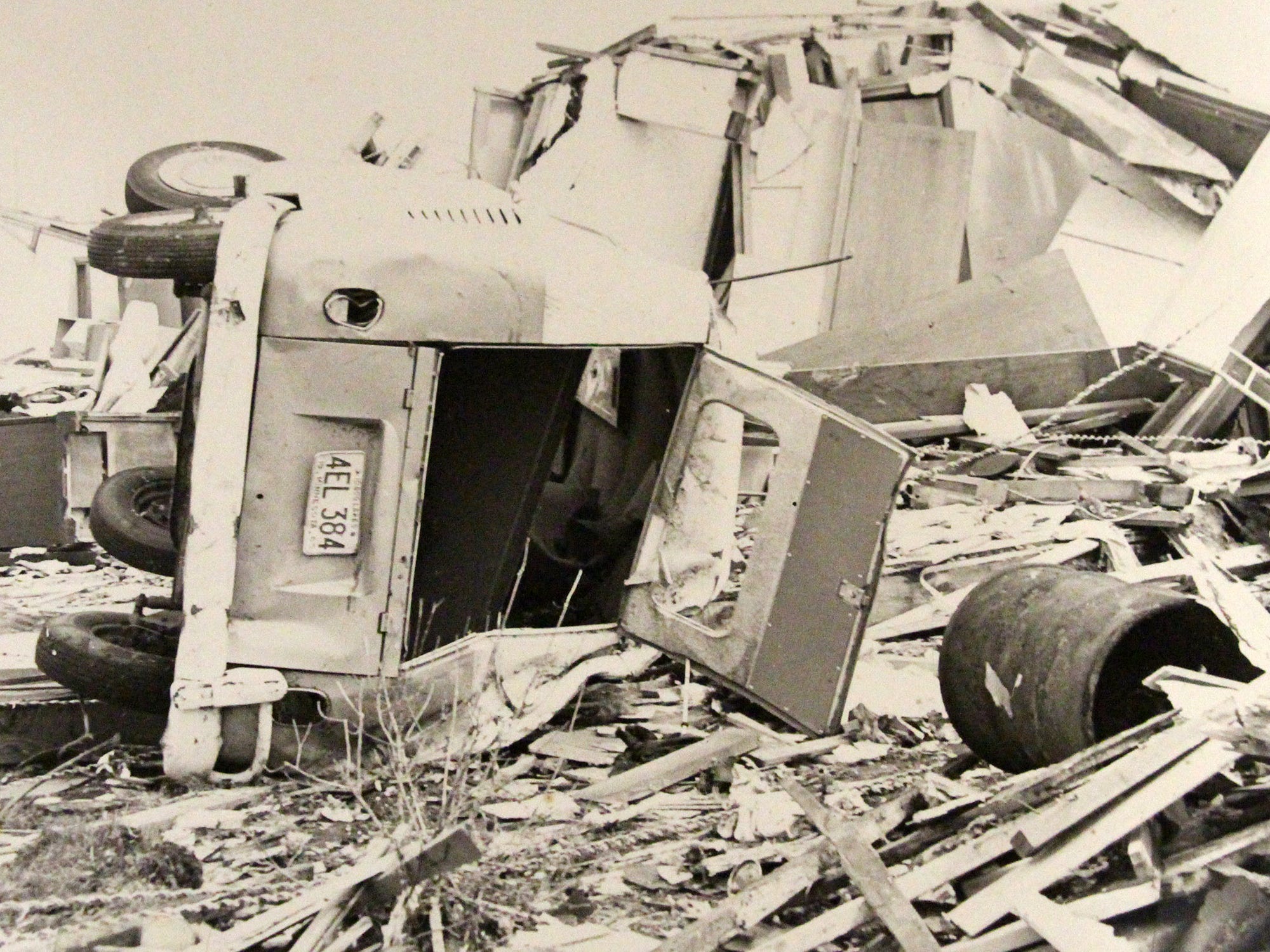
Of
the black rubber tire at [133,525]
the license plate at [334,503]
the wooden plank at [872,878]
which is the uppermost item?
the license plate at [334,503]

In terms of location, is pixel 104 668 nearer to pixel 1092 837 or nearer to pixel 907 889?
pixel 907 889

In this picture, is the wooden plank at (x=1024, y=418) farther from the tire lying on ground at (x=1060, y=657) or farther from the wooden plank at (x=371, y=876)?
the wooden plank at (x=371, y=876)

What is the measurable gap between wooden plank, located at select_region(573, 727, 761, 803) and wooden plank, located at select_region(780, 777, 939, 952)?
640 mm

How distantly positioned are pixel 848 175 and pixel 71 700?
6.27 m

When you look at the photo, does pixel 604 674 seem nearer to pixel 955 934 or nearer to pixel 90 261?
pixel 955 934

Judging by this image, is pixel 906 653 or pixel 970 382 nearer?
pixel 906 653

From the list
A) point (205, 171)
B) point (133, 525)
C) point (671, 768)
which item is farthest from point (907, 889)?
point (205, 171)

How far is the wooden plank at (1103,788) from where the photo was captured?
260 cm

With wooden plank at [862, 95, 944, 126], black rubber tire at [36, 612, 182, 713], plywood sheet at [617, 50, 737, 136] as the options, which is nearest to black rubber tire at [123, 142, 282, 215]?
black rubber tire at [36, 612, 182, 713]

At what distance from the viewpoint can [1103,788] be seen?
265 centimetres

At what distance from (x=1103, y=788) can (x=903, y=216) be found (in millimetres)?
6523

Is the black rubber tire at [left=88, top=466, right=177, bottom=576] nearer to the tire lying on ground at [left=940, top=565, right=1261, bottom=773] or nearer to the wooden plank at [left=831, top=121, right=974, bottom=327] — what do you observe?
the tire lying on ground at [left=940, top=565, right=1261, bottom=773]

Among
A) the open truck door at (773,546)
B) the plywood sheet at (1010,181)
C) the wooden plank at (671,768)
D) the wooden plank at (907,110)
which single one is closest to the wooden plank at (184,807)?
the wooden plank at (671,768)

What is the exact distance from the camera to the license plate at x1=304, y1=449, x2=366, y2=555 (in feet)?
10.4
